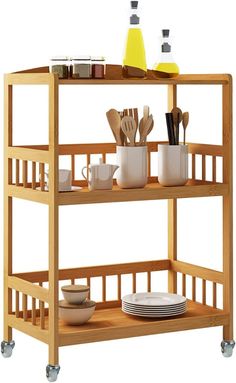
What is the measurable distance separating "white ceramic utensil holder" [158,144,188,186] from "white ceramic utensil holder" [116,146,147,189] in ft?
0.45

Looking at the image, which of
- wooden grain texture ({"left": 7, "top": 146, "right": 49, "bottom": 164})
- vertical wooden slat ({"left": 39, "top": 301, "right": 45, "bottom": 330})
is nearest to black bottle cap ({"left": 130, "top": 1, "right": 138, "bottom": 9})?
wooden grain texture ({"left": 7, "top": 146, "right": 49, "bottom": 164})

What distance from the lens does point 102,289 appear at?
20.3 feet

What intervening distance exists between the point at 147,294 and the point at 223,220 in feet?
2.00

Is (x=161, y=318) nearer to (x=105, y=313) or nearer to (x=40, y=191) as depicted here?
(x=105, y=313)

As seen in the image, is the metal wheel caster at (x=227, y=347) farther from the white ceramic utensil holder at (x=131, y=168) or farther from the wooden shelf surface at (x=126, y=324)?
the white ceramic utensil holder at (x=131, y=168)

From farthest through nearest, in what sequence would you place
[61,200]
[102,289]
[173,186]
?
[102,289] < [173,186] < [61,200]

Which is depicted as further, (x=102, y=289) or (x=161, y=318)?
(x=102, y=289)

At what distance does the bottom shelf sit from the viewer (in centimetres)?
547

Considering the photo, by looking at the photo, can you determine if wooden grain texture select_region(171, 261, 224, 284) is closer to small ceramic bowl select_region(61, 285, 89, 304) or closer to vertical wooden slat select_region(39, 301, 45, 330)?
small ceramic bowl select_region(61, 285, 89, 304)

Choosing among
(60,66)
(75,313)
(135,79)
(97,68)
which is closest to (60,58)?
(60,66)

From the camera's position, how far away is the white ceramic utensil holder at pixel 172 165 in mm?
5801

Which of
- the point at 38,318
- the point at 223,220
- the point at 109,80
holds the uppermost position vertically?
the point at 109,80

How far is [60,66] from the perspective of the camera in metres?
5.54

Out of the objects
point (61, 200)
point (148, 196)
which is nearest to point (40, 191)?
point (61, 200)
